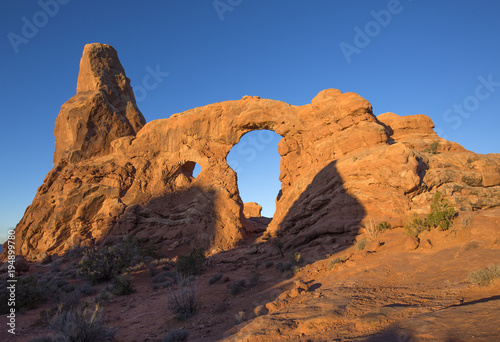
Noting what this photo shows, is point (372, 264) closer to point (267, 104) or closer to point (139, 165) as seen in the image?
point (267, 104)

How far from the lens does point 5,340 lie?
24.7 ft

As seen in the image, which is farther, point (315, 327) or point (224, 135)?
point (224, 135)

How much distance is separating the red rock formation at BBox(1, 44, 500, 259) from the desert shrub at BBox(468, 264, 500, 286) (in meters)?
9.34

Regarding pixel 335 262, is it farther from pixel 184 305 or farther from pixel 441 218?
pixel 184 305

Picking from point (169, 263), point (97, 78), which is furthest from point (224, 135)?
point (97, 78)

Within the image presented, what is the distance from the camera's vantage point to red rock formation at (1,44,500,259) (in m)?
15.3

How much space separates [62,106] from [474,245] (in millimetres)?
29297

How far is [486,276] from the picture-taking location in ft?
15.4

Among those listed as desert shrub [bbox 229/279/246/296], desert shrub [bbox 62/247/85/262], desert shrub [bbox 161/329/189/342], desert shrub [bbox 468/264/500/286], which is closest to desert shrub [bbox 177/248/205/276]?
desert shrub [bbox 229/279/246/296]

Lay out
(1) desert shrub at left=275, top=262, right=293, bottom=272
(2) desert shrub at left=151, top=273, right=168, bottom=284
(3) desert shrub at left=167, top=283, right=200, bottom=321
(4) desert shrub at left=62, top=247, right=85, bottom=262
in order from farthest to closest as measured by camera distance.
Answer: (4) desert shrub at left=62, top=247, right=85, bottom=262, (2) desert shrub at left=151, top=273, right=168, bottom=284, (1) desert shrub at left=275, top=262, right=293, bottom=272, (3) desert shrub at left=167, top=283, right=200, bottom=321

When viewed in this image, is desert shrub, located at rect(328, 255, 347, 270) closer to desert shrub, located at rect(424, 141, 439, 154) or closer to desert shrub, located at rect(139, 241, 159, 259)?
desert shrub, located at rect(424, 141, 439, 154)

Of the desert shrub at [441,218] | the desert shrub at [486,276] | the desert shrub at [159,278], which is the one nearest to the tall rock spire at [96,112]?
the desert shrub at [159,278]

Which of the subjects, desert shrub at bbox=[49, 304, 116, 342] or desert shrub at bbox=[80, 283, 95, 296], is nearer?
desert shrub at bbox=[49, 304, 116, 342]

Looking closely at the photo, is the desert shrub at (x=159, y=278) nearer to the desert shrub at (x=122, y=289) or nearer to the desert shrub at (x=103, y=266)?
the desert shrub at (x=122, y=289)
